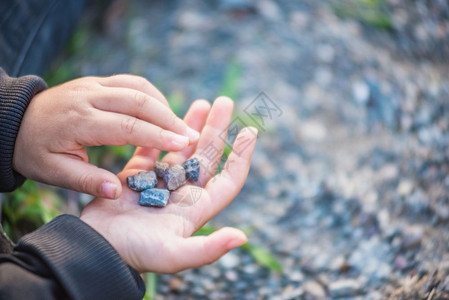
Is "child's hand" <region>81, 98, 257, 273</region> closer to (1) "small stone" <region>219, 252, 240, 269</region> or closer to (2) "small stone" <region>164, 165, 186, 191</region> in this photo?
(2) "small stone" <region>164, 165, 186, 191</region>

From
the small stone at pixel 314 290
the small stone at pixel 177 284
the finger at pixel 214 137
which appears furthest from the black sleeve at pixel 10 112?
Result: the small stone at pixel 314 290

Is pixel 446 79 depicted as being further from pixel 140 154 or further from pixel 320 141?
pixel 140 154

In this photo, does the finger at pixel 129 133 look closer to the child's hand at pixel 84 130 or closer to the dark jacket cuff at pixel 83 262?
the child's hand at pixel 84 130

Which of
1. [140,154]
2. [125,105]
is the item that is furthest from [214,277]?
[125,105]

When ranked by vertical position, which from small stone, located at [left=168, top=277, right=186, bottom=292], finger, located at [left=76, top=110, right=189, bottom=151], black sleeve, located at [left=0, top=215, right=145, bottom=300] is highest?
finger, located at [left=76, top=110, right=189, bottom=151]

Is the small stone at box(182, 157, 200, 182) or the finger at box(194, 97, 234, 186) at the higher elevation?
the finger at box(194, 97, 234, 186)

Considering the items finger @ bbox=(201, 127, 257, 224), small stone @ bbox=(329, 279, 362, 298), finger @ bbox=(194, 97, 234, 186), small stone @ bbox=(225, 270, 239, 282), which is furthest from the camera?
small stone @ bbox=(225, 270, 239, 282)

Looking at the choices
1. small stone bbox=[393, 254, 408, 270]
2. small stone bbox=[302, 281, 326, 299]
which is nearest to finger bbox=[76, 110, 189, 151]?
small stone bbox=[302, 281, 326, 299]
